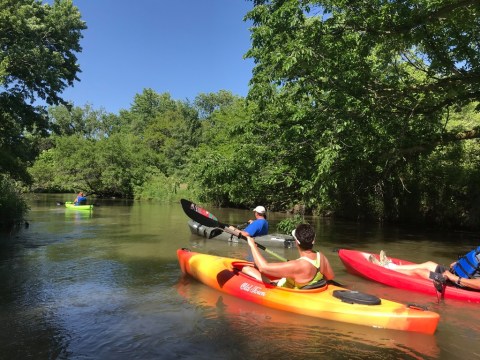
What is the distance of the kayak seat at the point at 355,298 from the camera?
5125mm

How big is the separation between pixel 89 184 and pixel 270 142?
106 ft

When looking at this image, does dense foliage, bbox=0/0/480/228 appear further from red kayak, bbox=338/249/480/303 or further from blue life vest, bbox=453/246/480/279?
blue life vest, bbox=453/246/480/279

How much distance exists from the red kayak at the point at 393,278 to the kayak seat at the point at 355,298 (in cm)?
191

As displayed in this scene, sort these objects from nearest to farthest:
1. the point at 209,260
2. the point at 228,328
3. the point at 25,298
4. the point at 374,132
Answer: the point at 228,328, the point at 25,298, the point at 209,260, the point at 374,132


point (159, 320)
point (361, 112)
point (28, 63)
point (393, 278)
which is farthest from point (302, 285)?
point (28, 63)

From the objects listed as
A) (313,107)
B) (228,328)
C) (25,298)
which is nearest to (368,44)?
(313,107)

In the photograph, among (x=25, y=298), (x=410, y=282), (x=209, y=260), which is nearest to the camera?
(x=25, y=298)

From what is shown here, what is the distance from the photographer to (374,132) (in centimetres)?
1111

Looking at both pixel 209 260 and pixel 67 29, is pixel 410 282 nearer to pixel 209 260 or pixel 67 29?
pixel 209 260

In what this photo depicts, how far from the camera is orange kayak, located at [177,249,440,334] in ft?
15.9

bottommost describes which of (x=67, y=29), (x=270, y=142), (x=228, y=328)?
(x=228, y=328)

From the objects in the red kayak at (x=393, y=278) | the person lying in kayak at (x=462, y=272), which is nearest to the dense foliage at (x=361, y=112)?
the red kayak at (x=393, y=278)

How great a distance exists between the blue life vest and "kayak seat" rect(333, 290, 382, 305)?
208cm

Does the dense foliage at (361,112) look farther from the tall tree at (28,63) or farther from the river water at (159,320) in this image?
the river water at (159,320)
